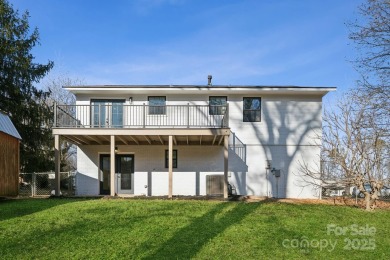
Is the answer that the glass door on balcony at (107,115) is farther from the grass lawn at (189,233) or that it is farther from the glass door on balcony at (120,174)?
the grass lawn at (189,233)

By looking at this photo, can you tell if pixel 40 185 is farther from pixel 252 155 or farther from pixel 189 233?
pixel 189 233

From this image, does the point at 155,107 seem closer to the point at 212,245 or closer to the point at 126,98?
the point at 126,98

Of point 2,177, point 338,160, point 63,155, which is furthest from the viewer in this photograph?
point 63,155

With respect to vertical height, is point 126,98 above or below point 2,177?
above

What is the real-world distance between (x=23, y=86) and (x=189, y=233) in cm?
1661

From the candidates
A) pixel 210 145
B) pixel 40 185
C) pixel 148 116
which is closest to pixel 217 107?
pixel 210 145

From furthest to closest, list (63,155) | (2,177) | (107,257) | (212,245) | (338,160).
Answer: (63,155) → (2,177) → (338,160) → (212,245) → (107,257)

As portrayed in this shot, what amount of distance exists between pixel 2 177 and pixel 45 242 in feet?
25.4

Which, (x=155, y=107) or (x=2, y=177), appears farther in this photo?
(x=155, y=107)

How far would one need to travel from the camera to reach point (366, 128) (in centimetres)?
1195

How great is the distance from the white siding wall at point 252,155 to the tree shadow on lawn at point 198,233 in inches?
206

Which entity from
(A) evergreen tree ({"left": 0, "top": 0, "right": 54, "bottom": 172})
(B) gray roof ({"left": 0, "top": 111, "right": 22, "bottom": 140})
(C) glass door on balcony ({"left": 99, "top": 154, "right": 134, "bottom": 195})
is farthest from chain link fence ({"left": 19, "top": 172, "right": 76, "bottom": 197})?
(A) evergreen tree ({"left": 0, "top": 0, "right": 54, "bottom": 172})

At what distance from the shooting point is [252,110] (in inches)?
615

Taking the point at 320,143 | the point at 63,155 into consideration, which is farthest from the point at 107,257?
the point at 63,155
